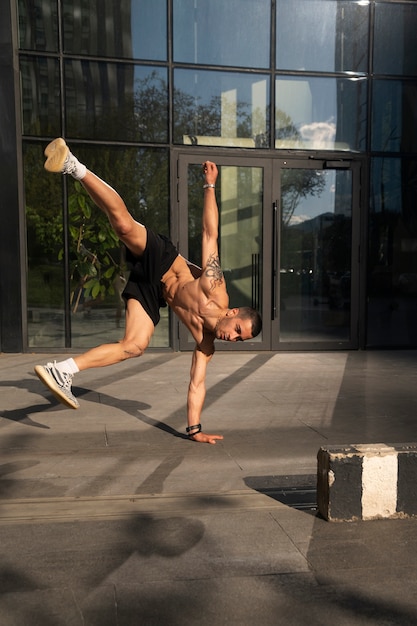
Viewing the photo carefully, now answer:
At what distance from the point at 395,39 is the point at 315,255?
424 cm

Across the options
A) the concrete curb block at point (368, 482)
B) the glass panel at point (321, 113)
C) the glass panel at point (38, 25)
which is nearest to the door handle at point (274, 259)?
the glass panel at point (321, 113)

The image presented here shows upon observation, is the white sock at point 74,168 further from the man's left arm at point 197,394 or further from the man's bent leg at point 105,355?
the man's left arm at point 197,394

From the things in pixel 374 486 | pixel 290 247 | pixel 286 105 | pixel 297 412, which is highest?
pixel 286 105

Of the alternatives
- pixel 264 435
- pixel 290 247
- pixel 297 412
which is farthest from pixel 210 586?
pixel 290 247

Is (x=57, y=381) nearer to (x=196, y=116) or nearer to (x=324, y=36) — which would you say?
(x=196, y=116)

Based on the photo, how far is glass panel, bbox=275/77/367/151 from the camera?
9.94 m

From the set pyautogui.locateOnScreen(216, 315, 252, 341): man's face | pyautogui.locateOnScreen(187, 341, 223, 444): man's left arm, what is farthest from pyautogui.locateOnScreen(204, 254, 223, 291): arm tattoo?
pyautogui.locateOnScreen(187, 341, 223, 444): man's left arm

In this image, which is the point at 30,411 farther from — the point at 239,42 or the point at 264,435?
the point at 239,42

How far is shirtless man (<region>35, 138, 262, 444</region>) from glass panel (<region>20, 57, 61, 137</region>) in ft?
17.7

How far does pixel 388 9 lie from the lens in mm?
10055

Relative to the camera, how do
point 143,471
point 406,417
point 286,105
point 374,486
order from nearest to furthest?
point 374,486, point 143,471, point 406,417, point 286,105

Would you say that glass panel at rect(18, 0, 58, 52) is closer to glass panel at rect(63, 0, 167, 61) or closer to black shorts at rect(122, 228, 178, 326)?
glass panel at rect(63, 0, 167, 61)

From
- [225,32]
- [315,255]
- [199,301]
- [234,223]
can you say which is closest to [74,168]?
[199,301]

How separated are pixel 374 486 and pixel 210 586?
3.78ft
